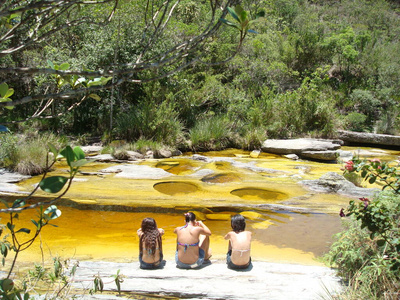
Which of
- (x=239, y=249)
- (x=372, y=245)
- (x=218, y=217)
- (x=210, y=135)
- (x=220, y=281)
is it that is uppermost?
(x=372, y=245)

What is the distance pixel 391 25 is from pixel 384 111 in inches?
450

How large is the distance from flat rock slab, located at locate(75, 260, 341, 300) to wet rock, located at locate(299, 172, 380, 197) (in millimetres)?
3844

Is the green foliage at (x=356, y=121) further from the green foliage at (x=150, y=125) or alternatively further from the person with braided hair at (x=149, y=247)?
the person with braided hair at (x=149, y=247)

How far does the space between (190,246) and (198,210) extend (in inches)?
98.2

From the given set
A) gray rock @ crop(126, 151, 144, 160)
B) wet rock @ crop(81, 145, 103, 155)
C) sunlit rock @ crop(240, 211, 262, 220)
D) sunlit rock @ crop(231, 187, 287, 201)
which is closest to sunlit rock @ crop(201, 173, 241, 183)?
sunlit rock @ crop(231, 187, 287, 201)

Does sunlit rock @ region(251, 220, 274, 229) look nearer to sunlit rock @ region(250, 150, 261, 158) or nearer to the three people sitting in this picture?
the three people sitting

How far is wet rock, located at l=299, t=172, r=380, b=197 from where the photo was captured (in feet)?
24.7

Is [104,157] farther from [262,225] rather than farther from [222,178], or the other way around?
[262,225]

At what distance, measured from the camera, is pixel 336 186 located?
776 centimetres

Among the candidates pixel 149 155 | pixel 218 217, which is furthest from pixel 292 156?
pixel 218 217

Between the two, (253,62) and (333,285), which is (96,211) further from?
(253,62)

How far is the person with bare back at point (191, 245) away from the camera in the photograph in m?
4.21

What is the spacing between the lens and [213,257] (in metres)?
4.79

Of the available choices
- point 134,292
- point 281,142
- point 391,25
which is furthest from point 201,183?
point 391,25
